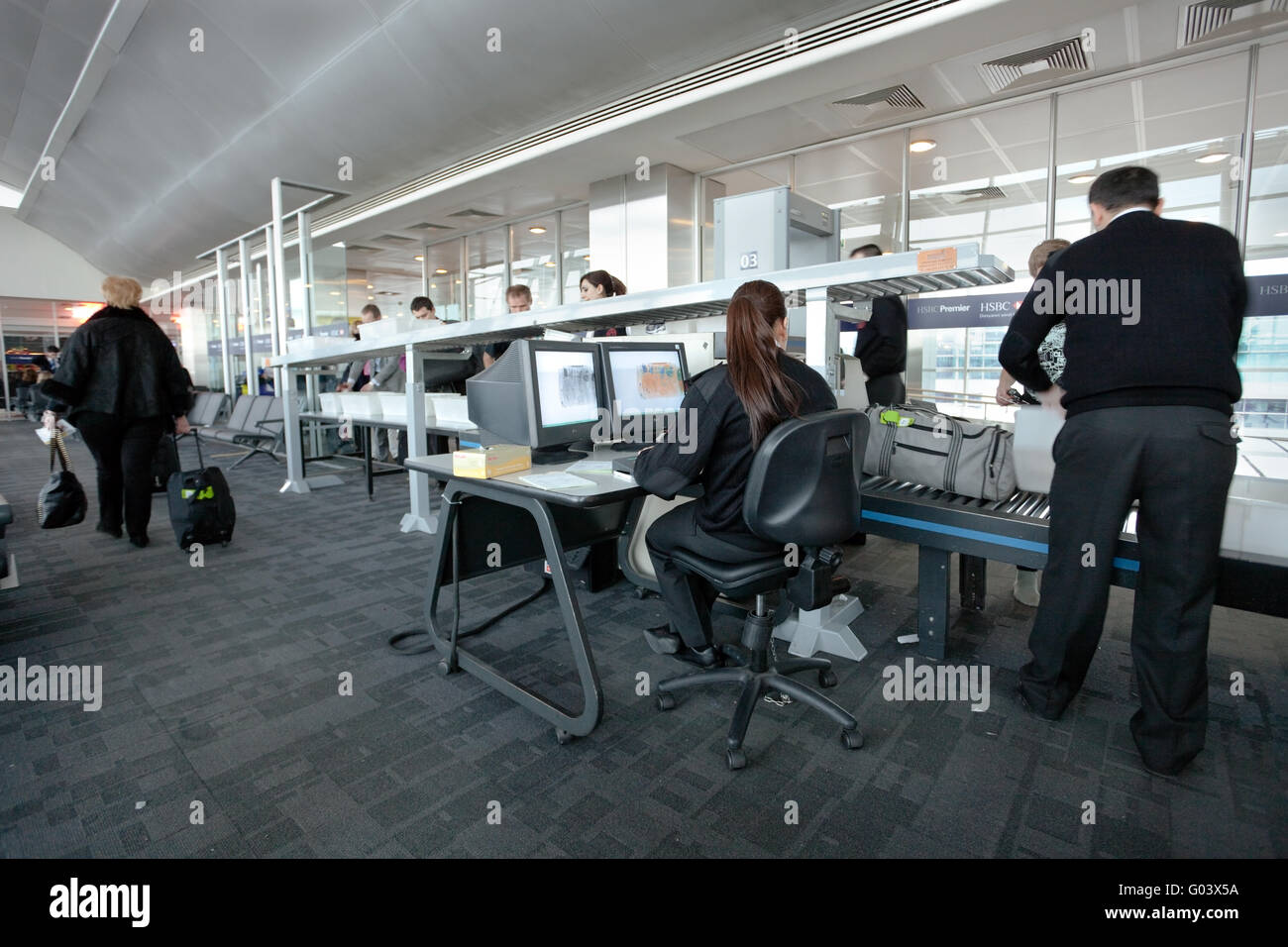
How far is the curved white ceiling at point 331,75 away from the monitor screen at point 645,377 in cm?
272

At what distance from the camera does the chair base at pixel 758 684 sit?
5.48 feet

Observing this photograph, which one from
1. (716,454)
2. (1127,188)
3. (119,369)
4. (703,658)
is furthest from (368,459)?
(1127,188)

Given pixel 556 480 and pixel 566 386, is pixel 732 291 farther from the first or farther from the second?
pixel 556 480

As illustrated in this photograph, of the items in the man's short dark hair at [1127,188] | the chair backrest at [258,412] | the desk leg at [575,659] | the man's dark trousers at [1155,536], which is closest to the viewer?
the man's dark trousers at [1155,536]

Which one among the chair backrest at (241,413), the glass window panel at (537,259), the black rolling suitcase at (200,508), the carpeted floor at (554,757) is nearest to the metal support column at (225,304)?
the chair backrest at (241,413)

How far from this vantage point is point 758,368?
1.67m

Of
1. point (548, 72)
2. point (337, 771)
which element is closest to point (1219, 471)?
point (337, 771)

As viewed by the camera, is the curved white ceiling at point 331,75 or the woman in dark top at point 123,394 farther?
the curved white ceiling at point 331,75

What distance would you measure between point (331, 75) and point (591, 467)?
567 centimetres

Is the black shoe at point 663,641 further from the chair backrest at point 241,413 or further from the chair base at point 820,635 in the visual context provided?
the chair backrest at point 241,413

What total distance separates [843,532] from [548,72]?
15.6 ft

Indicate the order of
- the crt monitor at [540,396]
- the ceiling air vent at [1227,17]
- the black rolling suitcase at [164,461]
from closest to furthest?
the crt monitor at [540,396], the ceiling air vent at [1227,17], the black rolling suitcase at [164,461]

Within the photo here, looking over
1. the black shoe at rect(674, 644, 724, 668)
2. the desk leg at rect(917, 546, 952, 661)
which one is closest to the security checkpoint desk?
the black shoe at rect(674, 644, 724, 668)

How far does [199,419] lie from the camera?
8297 mm
